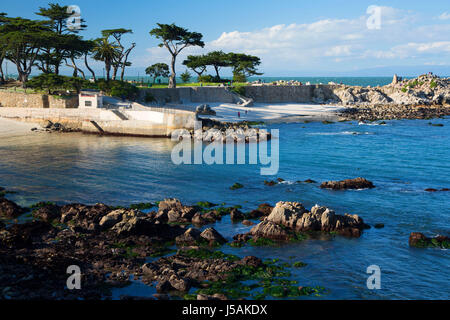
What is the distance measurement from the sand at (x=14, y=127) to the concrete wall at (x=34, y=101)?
2844 millimetres

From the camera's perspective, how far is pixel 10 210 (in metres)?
24.1

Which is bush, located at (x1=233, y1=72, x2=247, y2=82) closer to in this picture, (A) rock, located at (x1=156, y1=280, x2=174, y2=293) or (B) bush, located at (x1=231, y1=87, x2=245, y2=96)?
(B) bush, located at (x1=231, y1=87, x2=245, y2=96)

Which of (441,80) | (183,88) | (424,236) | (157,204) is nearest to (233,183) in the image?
(157,204)

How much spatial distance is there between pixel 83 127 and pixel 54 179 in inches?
998

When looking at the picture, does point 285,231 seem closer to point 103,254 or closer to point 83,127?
point 103,254

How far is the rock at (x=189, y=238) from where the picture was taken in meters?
20.0

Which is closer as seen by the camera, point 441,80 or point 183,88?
point 183,88

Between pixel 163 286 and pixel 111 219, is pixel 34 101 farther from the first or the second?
A: pixel 163 286

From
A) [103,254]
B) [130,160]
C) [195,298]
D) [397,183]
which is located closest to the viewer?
[195,298]

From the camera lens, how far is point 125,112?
55.1m

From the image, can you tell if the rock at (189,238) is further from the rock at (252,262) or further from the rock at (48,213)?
the rock at (48,213)

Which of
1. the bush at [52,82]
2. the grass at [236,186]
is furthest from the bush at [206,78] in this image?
the grass at [236,186]

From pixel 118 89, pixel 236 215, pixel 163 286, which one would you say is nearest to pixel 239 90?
pixel 118 89

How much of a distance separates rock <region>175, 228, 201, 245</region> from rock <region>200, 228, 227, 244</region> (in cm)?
28
